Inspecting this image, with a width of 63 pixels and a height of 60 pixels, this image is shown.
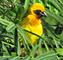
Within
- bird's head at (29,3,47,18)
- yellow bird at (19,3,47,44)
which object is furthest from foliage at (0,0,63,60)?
bird's head at (29,3,47,18)

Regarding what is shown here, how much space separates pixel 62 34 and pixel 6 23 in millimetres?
1223

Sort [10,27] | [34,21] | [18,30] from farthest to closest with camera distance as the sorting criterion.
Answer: [34,21]
[18,30]
[10,27]

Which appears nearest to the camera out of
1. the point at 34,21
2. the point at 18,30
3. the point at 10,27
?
the point at 10,27

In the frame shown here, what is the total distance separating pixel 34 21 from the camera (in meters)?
2.65

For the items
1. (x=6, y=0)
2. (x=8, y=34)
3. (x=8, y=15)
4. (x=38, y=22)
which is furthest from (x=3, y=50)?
(x=38, y=22)

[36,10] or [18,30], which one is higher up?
[36,10]

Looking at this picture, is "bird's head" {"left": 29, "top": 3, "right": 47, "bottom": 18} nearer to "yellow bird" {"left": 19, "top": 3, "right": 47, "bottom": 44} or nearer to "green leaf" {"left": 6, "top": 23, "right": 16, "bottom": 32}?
"yellow bird" {"left": 19, "top": 3, "right": 47, "bottom": 44}

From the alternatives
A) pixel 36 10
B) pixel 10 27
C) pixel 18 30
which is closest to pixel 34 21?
pixel 36 10

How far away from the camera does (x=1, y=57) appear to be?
168cm

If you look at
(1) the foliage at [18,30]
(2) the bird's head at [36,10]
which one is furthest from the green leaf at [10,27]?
(2) the bird's head at [36,10]

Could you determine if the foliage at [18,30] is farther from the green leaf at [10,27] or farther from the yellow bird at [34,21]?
the yellow bird at [34,21]

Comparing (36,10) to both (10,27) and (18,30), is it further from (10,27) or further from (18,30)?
(10,27)

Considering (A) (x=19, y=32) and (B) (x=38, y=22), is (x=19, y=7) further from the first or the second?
(B) (x=38, y=22)

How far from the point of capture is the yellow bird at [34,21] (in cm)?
252
